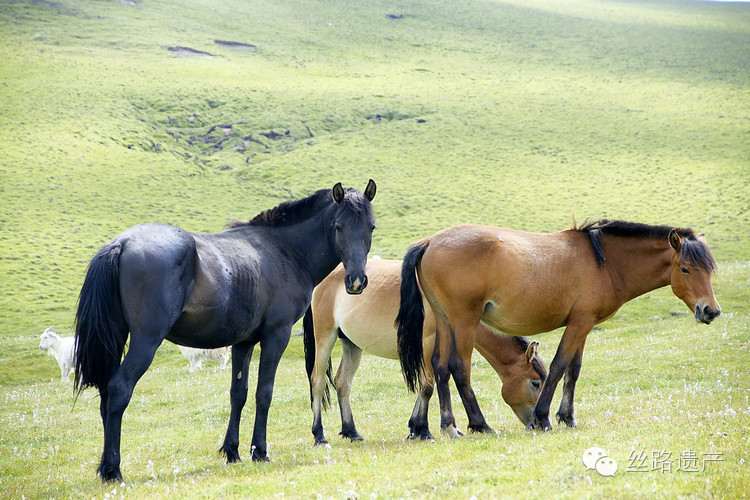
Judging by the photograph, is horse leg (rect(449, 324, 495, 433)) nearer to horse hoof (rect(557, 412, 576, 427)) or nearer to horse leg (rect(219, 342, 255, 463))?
horse hoof (rect(557, 412, 576, 427))

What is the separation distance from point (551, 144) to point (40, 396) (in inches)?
3727

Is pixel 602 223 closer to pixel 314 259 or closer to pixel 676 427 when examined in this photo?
pixel 676 427

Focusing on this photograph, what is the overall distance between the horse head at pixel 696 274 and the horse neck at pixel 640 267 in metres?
0.23

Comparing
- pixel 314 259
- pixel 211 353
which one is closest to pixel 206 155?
pixel 211 353

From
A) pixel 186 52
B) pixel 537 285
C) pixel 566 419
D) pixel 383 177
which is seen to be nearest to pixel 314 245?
pixel 537 285

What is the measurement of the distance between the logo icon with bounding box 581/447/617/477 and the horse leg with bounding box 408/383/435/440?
13.6 feet

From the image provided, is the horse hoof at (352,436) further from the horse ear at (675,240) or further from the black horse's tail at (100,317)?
the horse ear at (675,240)

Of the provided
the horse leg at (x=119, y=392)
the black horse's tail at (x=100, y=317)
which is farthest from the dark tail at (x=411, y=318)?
the black horse's tail at (x=100, y=317)

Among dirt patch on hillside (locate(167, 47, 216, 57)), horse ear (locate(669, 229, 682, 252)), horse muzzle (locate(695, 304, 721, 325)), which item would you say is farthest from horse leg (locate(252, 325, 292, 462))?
dirt patch on hillside (locate(167, 47, 216, 57))

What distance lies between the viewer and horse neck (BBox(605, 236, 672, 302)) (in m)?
11.0

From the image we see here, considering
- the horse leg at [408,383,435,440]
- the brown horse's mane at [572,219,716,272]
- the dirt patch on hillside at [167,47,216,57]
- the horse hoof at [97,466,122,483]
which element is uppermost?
the brown horse's mane at [572,219,716,272]

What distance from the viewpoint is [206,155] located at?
105750mm

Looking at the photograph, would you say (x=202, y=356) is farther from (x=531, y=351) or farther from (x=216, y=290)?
(x=216, y=290)

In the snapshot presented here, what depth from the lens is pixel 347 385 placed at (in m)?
12.9
